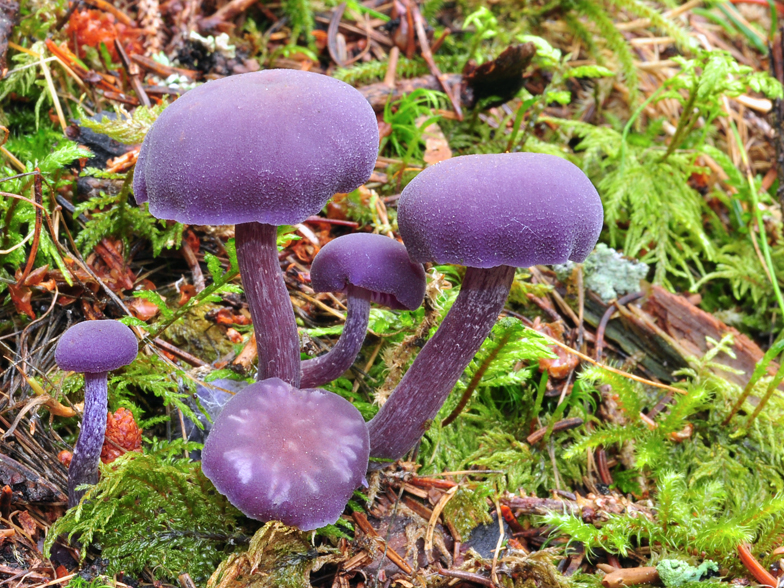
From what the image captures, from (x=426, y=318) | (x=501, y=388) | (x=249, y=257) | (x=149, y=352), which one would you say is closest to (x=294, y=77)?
(x=249, y=257)

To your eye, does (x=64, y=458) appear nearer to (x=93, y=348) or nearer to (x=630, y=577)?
(x=93, y=348)

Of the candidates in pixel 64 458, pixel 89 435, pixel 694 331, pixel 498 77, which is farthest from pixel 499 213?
pixel 498 77

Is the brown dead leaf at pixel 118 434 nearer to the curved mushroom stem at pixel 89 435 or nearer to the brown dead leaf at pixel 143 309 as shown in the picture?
the curved mushroom stem at pixel 89 435

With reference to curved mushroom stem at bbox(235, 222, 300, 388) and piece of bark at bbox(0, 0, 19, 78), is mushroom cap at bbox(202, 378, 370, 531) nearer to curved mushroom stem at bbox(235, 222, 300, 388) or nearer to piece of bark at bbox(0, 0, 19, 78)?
curved mushroom stem at bbox(235, 222, 300, 388)

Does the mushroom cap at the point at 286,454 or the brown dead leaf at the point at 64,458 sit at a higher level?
the mushroom cap at the point at 286,454

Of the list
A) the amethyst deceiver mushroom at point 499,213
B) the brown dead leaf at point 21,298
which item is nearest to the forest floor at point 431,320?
the brown dead leaf at point 21,298

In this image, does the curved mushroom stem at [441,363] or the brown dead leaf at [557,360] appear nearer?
the curved mushroom stem at [441,363]

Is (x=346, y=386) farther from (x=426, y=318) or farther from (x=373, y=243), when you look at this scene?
(x=373, y=243)
